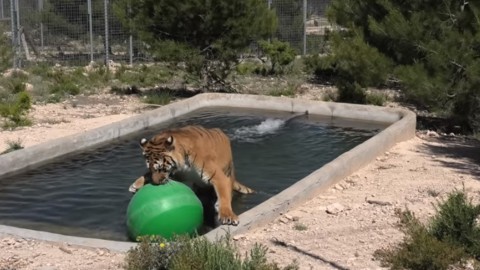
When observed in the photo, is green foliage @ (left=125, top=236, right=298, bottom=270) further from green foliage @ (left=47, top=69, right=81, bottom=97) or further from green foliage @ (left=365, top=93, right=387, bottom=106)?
green foliage @ (left=47, top=69, right=81, bottom=97)

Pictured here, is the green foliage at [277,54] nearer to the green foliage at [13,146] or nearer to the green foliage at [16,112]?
the green foliage at [16,112]

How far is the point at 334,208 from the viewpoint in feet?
27.2

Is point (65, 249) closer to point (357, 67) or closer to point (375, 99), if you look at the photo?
point (357, 67)

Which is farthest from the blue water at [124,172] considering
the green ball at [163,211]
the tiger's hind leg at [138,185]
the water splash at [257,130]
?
the green ball at [163,211]

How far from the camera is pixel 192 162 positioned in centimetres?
784

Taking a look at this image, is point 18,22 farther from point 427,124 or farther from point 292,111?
point 427,124

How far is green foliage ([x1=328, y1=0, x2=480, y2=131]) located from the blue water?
1243 millimetres

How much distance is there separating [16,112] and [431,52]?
24.2ft

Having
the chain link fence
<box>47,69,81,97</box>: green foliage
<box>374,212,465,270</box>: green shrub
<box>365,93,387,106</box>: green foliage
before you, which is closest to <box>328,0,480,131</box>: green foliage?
<box>365,93,387,106</box>: green foliage

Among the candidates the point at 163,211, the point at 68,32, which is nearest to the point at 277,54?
the point at 68,32

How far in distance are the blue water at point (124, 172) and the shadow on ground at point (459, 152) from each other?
51.0 inches

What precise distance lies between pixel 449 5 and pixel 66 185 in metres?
7.15

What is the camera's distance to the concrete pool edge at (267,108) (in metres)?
7.39

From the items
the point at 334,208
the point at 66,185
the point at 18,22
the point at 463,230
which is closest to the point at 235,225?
the point at 334,208
